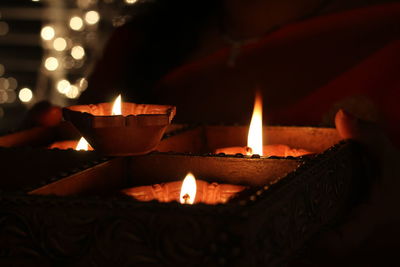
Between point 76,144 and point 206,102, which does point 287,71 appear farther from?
point 76,144

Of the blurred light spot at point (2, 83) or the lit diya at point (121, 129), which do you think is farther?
the blurred light spot at point (2, 83)

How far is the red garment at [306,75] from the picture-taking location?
1.95 meters

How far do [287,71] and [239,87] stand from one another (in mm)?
186

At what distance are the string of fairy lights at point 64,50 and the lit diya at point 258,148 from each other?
1.74 meters

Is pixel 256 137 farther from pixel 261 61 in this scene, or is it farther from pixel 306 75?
pixel 261 61

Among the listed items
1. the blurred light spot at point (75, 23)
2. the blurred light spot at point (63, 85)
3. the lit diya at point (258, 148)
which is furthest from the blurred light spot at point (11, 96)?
the lit diya at point (258, 148)

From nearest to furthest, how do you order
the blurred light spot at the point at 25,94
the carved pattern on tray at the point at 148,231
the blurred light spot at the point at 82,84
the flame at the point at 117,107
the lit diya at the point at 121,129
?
the carved pattern on tray at the point at 148,231
the lit diya at the point at 121,129
the flame at the point at 117,107
the blurred light spot at the point at 82,84
the blurred light spot at the point at 25,94

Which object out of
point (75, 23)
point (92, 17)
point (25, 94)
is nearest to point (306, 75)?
A: point (92, 17)

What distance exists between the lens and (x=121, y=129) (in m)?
1.09

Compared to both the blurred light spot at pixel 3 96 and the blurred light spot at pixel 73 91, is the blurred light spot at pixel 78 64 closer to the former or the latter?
the blurred light spot at pixel 73 91

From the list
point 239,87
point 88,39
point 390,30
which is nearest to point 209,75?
point 239,87

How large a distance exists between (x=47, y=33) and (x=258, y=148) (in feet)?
6.80

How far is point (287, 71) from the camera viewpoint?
2.25 meters

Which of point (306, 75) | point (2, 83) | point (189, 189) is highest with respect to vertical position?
point (2, 83)
